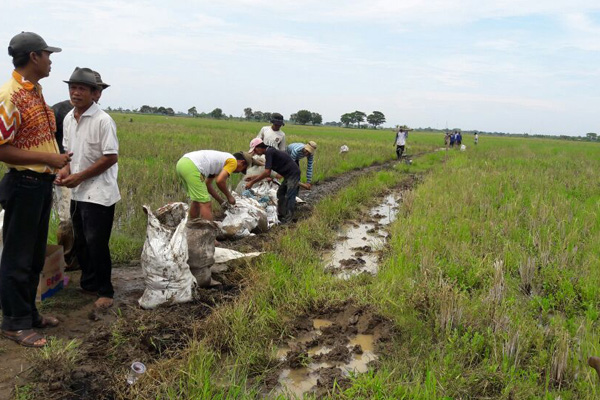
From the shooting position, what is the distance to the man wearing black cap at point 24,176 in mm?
2412

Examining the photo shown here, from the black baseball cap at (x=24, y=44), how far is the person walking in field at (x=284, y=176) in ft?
11.1

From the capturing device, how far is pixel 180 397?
6.75ft

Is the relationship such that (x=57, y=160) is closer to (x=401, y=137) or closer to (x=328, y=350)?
(x=328, y=350)

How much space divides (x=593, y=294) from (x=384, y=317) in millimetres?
1786

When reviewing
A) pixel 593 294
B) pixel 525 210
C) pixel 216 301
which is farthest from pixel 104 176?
pixel 525 210

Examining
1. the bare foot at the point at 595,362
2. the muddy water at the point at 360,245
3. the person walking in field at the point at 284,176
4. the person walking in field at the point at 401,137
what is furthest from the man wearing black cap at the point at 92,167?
the person walking in field at the point at 401,137

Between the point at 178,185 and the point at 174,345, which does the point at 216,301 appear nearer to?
the point at 174,345

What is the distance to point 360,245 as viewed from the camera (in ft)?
17.3

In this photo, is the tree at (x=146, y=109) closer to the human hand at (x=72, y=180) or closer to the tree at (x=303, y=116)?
the tree at (x=303, y=116)

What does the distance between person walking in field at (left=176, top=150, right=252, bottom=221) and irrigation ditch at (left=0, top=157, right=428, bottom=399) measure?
3.02 feet

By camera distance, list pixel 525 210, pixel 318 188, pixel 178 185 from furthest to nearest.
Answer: pixel 318 188 → pixel 178 185 → pixel 525 210

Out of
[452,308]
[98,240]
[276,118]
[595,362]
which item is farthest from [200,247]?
[276,118]

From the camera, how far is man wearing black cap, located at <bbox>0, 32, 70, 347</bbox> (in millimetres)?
2412

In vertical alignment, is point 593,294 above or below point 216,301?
above
